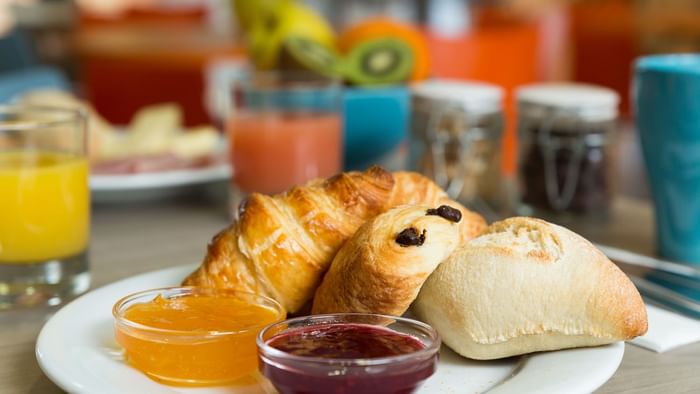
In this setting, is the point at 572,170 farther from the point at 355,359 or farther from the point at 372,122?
the point at 355,359

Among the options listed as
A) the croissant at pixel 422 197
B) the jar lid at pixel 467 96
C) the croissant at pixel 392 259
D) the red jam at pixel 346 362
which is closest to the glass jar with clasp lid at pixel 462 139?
the jar lid at pixel 467 96

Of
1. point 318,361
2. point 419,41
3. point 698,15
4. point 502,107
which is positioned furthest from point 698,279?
point 698,15

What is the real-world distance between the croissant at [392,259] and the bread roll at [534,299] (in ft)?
0.09

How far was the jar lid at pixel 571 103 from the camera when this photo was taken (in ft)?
4.49

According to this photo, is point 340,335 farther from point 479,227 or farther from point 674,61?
point 674,61

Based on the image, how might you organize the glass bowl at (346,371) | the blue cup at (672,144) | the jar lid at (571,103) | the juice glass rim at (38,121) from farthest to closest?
the jar lid at (571,103)
the blue cup at (672,144)
the juice glass rim at (38,121)
the glass bowl at (346,371)

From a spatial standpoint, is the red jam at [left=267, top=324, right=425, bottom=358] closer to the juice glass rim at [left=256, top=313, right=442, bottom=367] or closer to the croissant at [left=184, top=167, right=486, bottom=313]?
the juice glass rim at [left=256, top=313, right=442, bottom=367]

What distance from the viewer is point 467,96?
145cm

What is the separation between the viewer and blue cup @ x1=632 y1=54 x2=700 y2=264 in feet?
3.82

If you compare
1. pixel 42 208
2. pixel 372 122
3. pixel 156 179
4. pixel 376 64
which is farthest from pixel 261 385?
pixel 376 64

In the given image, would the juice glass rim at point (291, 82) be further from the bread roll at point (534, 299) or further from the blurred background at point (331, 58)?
the bread roll at point (534, 299)

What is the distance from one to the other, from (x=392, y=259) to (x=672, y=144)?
0.57 meters

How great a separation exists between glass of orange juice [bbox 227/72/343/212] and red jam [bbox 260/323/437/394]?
735 millimetres

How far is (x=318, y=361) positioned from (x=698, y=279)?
2.02 ft
